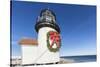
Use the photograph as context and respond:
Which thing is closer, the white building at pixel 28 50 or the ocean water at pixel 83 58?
the white building at pixel 28 50

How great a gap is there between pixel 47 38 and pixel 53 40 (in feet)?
0.15

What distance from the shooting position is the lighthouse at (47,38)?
Result: 4.96 feet

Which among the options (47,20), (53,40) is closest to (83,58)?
(53,40)

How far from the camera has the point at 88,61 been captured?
1625mm

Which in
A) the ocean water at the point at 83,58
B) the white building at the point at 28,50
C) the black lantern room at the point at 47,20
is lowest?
the ocean water at the point at 83,58

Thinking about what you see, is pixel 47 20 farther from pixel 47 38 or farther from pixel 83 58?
pixel 83 58

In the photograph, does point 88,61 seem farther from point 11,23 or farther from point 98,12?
point 11,23

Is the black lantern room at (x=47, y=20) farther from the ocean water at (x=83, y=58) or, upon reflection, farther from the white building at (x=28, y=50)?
the ocean water at (x=83, y=58)

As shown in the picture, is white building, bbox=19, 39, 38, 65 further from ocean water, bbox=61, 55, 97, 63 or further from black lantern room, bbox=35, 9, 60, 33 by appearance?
ocean water, bbox=61, 55, 97, 63

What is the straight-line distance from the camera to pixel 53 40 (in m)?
1.56

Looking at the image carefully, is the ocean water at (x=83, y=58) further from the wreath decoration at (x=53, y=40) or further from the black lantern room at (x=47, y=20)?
the black lantern room at (x=47, y=20)

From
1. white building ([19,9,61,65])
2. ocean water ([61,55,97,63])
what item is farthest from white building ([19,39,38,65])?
ocean water ([61,55,97,63])

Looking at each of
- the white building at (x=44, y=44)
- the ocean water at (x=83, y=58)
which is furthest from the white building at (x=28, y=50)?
the ocean water at (x=83, y=58)

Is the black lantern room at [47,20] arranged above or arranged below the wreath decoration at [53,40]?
above
